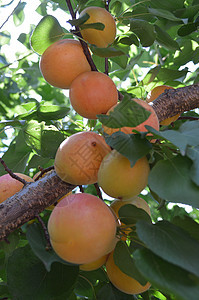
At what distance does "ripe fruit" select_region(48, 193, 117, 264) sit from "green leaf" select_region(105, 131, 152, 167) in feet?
0.53

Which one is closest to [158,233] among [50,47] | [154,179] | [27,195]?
[154,179]

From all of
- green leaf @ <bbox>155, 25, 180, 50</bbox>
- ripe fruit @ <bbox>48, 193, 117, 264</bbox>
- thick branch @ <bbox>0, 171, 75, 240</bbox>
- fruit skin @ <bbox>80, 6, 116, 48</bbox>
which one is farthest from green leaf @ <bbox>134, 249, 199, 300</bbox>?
green leaf @ <bbox>155, 25, 180, 50</bbox>

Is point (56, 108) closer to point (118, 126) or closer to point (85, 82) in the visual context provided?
point (85, 82)

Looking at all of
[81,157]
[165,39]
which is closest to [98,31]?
[165,39]

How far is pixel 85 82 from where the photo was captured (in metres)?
1.07

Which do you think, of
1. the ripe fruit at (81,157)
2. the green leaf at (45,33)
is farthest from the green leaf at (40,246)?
the green leaf at (45,33)

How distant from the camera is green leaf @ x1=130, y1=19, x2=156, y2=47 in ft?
3.70

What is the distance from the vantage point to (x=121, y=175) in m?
0.86

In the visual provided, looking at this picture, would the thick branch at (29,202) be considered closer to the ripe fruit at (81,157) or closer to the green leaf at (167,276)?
the ripe fruit at (81,157)

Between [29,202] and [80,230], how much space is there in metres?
0.29

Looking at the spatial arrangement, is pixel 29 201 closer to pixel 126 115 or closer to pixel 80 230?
pixel 80 230

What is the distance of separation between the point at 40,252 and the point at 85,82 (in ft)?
1.75

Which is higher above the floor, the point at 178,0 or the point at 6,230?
the point at 178,0

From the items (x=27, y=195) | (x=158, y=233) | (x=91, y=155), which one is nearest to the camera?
(x=158, y=233)
